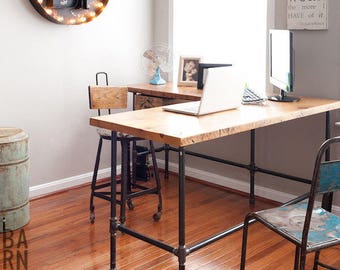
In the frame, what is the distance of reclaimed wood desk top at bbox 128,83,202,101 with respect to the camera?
371cm

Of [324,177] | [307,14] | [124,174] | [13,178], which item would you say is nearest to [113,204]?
[124,174]

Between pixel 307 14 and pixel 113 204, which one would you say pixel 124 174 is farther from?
pixel 307 14

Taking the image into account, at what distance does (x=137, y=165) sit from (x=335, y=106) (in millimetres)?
1811

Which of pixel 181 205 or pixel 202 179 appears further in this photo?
pixel 202 179

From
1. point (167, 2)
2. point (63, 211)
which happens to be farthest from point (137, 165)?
point (167, 2)

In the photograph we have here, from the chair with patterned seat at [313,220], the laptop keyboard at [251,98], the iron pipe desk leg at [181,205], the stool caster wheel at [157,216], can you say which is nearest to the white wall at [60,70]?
the stool caster wheel at [157,216]

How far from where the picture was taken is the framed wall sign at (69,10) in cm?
382

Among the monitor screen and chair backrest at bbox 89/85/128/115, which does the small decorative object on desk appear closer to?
chair backrest at bbox 89/85/128/115

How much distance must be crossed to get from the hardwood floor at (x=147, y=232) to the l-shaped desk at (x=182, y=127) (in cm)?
30

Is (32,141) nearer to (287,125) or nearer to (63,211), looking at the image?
(63,211)

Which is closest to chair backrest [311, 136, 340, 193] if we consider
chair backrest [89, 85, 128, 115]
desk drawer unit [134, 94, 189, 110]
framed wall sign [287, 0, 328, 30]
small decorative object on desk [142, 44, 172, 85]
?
framed wall sign [287, 0, 328, 30]

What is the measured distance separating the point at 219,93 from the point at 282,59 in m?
0.72

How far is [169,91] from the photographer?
12.7 ft

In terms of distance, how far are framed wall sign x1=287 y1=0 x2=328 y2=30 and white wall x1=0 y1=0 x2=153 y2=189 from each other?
1.50 m
